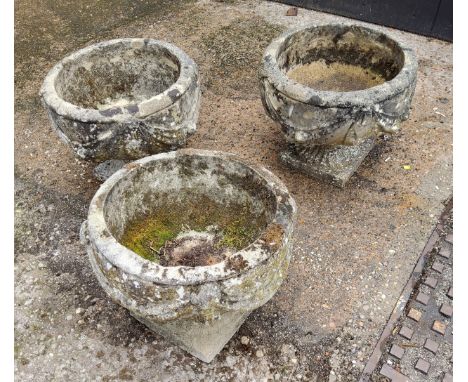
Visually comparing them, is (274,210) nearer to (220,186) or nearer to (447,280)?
(220,186)

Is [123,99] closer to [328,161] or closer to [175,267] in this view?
[328,161]

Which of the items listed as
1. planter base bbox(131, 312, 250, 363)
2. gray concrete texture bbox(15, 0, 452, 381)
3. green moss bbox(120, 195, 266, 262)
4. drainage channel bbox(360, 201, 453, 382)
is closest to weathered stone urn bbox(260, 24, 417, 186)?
gray concrete texture bbox(15, 0, 452, 381)

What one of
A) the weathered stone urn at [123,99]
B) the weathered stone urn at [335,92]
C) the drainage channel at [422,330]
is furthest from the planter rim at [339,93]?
the drainage channel at [422,330]

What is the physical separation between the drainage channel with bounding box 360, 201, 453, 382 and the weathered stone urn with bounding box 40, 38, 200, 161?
1.75 metres

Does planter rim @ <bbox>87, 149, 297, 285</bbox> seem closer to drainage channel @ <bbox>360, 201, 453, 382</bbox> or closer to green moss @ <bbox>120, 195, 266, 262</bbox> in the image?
green moss @ <bbox>120, 195, 266, 262</bbox>

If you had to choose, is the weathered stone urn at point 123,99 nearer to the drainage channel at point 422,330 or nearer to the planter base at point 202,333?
the planter base at point 202,333

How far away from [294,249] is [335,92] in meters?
1.05

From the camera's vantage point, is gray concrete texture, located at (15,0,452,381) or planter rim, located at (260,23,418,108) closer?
gray concrete texture, located at (15,0,452,381)

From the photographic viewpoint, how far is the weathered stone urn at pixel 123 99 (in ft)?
9.30

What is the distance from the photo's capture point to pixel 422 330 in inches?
104

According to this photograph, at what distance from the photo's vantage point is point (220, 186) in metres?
2.71

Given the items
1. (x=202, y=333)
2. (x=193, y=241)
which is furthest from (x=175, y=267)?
(x=193, y=241)

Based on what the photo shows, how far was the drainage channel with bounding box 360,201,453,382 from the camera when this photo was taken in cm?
246

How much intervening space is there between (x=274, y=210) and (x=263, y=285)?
441mm
